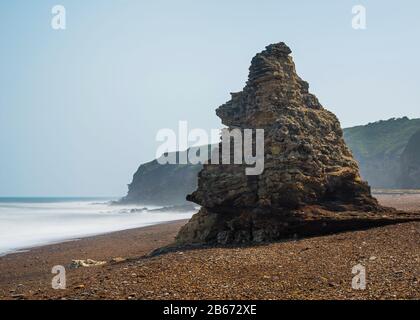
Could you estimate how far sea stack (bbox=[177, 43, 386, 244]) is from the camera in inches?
748

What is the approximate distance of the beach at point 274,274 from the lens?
10.4 metres

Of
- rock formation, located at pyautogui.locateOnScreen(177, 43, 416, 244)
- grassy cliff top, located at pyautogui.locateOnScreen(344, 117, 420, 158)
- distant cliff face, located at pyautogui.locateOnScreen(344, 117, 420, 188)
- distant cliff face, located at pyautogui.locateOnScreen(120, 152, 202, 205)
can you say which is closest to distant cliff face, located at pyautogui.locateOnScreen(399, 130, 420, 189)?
distant cliff face, located at pyautogui.locateOnScreen(344, 117, 420, 188)

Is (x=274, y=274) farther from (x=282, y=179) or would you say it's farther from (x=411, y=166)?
(x=411, y=166)

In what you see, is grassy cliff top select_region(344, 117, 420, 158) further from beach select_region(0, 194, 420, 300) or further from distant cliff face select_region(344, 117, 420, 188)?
beach select_region(0, 194, 420, 300)

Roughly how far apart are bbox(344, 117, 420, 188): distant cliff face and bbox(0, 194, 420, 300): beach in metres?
83.3

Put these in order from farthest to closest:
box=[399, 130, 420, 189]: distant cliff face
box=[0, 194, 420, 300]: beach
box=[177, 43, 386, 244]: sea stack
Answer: box=[399, 130, 420, 189]: distant cliff face, box=[177, 43, 386, 244]: sea stack, box=[0, 194, 420, 300]: beach

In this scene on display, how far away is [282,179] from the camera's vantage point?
63.8 feet

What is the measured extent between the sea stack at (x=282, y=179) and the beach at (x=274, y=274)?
1884 mm

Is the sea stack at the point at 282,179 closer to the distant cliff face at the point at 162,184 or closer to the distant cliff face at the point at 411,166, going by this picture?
the distant cliff face at the point at 411,166

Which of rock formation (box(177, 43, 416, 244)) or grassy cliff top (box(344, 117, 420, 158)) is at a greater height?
grassy cliff top (box(344, 117, 420, 158))

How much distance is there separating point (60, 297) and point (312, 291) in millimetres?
6789

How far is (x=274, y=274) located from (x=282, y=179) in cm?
770

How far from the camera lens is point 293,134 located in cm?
2075

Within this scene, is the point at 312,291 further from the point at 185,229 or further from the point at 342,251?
the point at 185,229
